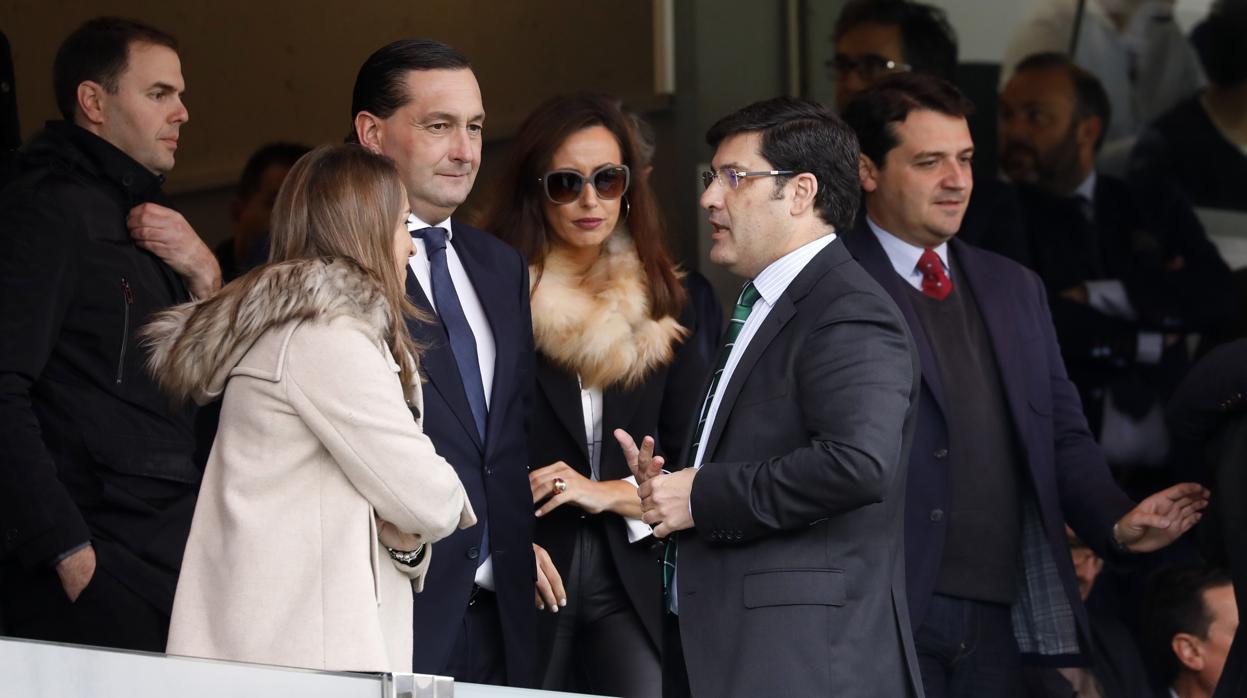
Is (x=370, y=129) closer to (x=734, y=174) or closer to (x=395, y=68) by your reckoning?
(x=395, y=68)

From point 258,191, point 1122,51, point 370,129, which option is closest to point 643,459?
point 370,129

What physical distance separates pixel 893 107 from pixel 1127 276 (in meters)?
2.25

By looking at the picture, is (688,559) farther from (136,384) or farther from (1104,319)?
(1104,319)

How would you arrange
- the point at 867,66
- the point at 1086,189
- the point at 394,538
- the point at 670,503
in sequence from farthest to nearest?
1. the point at 1086,189
2. the point at 867,66
3. the point at 670,503
4. the point at 394,538

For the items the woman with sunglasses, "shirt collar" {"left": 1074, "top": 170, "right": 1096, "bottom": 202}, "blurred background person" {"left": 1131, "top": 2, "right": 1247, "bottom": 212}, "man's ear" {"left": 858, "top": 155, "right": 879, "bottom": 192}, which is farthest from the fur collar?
"blurred background person" {"left": 1131, "top": 2, "right": 1247, "bottom": 212}

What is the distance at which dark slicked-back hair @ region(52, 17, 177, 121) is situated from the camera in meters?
4.07

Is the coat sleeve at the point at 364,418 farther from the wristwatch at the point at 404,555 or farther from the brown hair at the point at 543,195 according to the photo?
the brown hair at the point at 543,195

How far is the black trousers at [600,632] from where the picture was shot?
3.86 m

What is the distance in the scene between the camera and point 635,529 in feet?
12.8

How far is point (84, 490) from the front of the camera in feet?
12.7

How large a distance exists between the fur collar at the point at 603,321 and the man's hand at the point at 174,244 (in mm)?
782

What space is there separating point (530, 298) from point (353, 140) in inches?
21.8

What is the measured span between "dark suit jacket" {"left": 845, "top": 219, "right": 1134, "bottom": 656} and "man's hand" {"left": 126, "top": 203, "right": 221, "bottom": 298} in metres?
1.56

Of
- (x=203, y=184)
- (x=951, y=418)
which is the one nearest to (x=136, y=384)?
(x=951, y=418)
